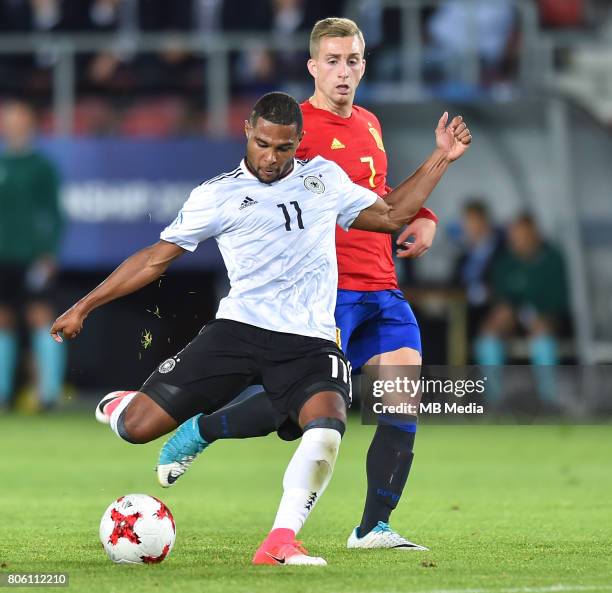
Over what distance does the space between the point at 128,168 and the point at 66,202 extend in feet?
2.65

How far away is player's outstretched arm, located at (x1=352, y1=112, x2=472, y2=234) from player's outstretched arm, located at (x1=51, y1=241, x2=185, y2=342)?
0.84m

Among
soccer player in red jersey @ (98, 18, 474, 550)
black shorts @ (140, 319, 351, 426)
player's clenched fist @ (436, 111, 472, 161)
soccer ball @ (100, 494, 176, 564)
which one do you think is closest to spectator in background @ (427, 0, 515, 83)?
soccer player in red jersey @ (98, 18, 474, 550)

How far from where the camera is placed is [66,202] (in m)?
18.2

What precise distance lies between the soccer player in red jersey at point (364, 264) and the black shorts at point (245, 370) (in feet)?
2.22

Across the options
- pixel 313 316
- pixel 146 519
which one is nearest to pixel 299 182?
pixel 313 316

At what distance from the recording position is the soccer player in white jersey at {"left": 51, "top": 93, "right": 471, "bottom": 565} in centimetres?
677

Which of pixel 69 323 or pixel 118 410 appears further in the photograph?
pixel 118 410

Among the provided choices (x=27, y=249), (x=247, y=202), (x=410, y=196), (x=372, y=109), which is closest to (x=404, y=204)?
(x=410, y=196)

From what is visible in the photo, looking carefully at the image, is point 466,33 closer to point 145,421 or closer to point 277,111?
point 277,111

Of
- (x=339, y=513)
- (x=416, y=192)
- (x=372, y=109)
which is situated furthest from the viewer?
(x=372, y=109)

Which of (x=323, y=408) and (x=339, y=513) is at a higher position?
(x=323, y=408)

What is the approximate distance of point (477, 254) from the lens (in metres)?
17.6

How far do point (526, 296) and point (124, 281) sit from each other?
11121 millimetres

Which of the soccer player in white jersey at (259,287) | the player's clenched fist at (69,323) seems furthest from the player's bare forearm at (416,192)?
the player's clenched fist at (69,323)
